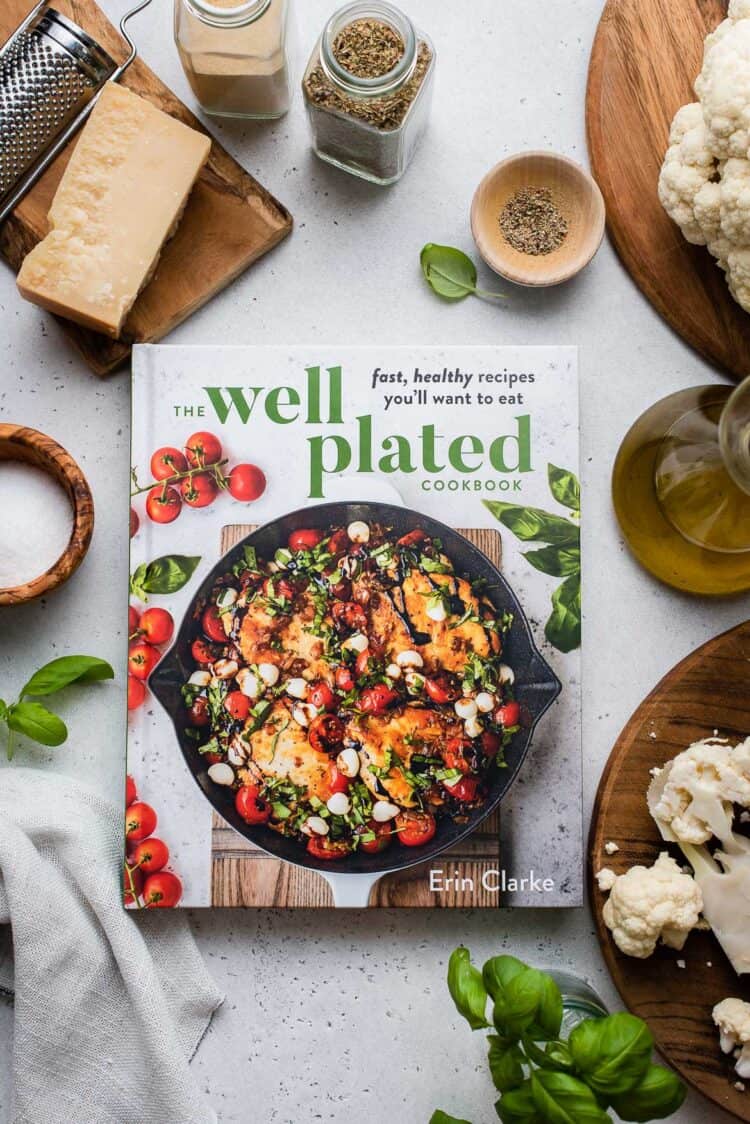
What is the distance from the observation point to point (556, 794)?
982mm

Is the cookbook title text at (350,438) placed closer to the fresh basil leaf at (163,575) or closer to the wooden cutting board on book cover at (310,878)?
the fresh basil leaf at (163,575)

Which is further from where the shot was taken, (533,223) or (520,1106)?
(533,223)

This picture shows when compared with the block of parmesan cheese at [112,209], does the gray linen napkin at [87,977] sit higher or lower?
lower

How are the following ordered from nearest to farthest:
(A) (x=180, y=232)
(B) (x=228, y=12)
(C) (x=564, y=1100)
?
(C) (x=564, y=1100) < (B) (x=228, y=12) < (A) (x=180, y=232)

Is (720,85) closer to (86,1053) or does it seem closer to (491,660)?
(491,660)

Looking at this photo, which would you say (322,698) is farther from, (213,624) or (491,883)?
(491,883)

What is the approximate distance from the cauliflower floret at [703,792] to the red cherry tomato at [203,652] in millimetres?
444

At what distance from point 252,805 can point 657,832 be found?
1.27 feet

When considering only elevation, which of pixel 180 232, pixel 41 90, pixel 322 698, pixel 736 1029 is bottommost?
pixel 736 1029

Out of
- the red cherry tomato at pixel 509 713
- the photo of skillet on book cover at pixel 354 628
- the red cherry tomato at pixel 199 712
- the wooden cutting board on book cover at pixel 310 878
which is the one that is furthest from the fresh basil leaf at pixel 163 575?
the red cherry tomato at pixel 509 713

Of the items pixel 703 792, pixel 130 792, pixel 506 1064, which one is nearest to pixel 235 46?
pixel 130 792

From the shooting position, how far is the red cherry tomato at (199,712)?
0.99m

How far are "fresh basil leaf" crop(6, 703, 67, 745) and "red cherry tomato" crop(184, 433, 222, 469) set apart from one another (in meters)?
0.27

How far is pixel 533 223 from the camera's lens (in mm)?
999
